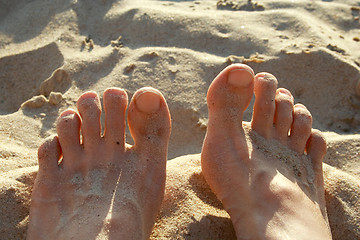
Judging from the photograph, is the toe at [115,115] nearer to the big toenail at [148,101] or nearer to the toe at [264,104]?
the big toenail at [148,101]

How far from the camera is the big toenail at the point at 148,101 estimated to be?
1.67 meters

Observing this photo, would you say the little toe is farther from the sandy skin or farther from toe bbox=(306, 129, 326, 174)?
toe bbox=(306, 129, 326, 174)

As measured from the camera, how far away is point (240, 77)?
1.69 m

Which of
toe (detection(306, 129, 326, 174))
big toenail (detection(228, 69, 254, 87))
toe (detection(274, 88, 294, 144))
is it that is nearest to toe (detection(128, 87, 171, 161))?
big toenail (detection(228, 69, 254, 87))

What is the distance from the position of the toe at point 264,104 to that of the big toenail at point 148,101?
1.63 feet

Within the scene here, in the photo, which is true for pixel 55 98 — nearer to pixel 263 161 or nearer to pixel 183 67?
pixel 183 67

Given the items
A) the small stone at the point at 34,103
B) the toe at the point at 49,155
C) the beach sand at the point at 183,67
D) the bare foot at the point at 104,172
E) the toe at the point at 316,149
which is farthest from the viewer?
the small stone at the point at 34,103

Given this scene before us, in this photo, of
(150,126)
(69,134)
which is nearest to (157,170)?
(150,126)

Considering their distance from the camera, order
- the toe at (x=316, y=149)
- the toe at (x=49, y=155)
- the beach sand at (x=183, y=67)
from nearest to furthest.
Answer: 1. the toe at (x=49, y=155)
2. the beach sand at (x=183, y=67)
3. the toe at (x=316, y=149)

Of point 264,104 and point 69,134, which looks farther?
→ point 264,104

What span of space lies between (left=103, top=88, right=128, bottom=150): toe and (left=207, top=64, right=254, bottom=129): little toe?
39 cm

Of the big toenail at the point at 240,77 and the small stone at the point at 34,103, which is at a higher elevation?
the big toenail at the point at 240,77

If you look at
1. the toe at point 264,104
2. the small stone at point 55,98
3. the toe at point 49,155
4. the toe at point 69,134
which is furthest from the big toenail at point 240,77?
the small stone at point 55,98

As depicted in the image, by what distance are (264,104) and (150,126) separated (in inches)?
21.9
